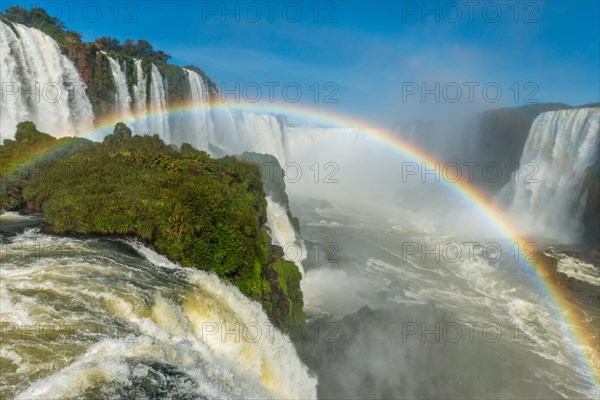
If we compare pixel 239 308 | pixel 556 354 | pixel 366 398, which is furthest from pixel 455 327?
pixel 239 308

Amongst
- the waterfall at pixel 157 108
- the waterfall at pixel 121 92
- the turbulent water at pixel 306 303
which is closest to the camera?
the turbulent water at pixel 306 303

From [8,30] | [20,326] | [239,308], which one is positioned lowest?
[239,308]

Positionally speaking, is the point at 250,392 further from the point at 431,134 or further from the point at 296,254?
the point at 431,134

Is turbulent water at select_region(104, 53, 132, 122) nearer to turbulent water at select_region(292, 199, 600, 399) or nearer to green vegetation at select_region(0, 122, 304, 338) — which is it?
green vegetation at select_region(0, 122, 304, 338)

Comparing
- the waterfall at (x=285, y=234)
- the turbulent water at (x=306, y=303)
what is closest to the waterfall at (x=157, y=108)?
the turbulent water at (x=306, y=303)

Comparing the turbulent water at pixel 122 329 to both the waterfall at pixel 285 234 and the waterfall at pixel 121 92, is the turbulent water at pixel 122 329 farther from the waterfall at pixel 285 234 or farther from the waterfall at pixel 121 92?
the waterfall at pixel 121 92

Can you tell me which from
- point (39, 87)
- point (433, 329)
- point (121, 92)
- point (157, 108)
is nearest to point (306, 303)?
point (433, 329)
